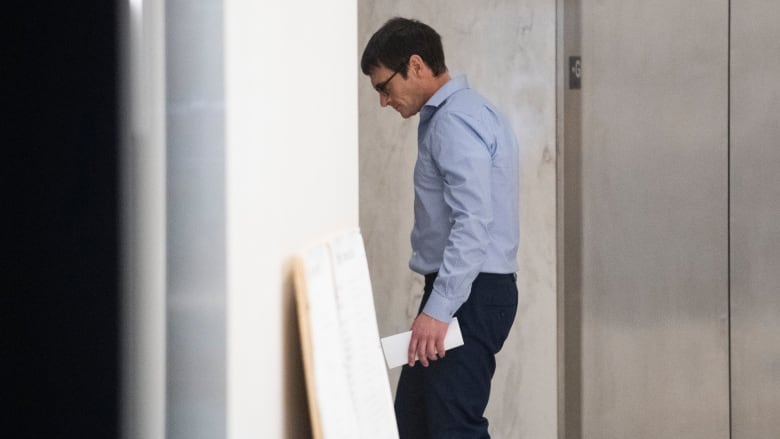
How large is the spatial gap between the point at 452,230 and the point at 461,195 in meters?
0.09

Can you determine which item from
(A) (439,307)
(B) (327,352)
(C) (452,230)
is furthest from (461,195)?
(B) (327,352)

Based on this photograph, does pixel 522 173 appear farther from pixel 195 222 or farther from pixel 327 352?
pixel 195 222

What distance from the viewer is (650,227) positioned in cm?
351

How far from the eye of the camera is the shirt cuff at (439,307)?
91.9 inches

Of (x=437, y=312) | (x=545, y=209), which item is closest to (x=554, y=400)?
(x=545, y=209)

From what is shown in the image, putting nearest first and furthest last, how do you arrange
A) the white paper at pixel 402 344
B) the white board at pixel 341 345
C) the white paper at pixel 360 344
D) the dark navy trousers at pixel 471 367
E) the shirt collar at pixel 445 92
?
the white board at pixel 341 345, the white paper at pixel 360 344, the white paper at pixel 402 344, the dark navy trousers at pixel 471 367, the shirt collar at pixel 445 92

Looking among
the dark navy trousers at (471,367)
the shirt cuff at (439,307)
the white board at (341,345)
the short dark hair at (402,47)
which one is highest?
the short dark hair at (402,47)

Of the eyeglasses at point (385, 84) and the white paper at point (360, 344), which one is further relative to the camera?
the eyeglasses at point (385, 84)

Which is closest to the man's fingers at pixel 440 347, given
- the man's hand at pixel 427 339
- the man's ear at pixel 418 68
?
the man's hand at pixel 427 339

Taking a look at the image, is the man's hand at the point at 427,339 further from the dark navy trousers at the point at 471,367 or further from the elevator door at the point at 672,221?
the elevator door at the point at 672,221

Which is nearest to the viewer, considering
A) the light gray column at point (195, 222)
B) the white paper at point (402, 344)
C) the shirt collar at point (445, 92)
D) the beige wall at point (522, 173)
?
the light gray column at point (195, 222)

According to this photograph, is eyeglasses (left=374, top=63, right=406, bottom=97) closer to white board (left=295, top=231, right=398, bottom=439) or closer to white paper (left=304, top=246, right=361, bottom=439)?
white board (left=295, top=231, right=398, bottom=439)

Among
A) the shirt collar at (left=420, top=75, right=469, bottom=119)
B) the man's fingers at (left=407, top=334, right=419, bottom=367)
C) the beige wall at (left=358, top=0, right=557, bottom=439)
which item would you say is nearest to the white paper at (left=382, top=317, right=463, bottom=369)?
the man's fingers at (left=407, top=334, right=419, bottom=367)

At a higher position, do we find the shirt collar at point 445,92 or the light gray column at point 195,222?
the shirt collar at point 445,92
